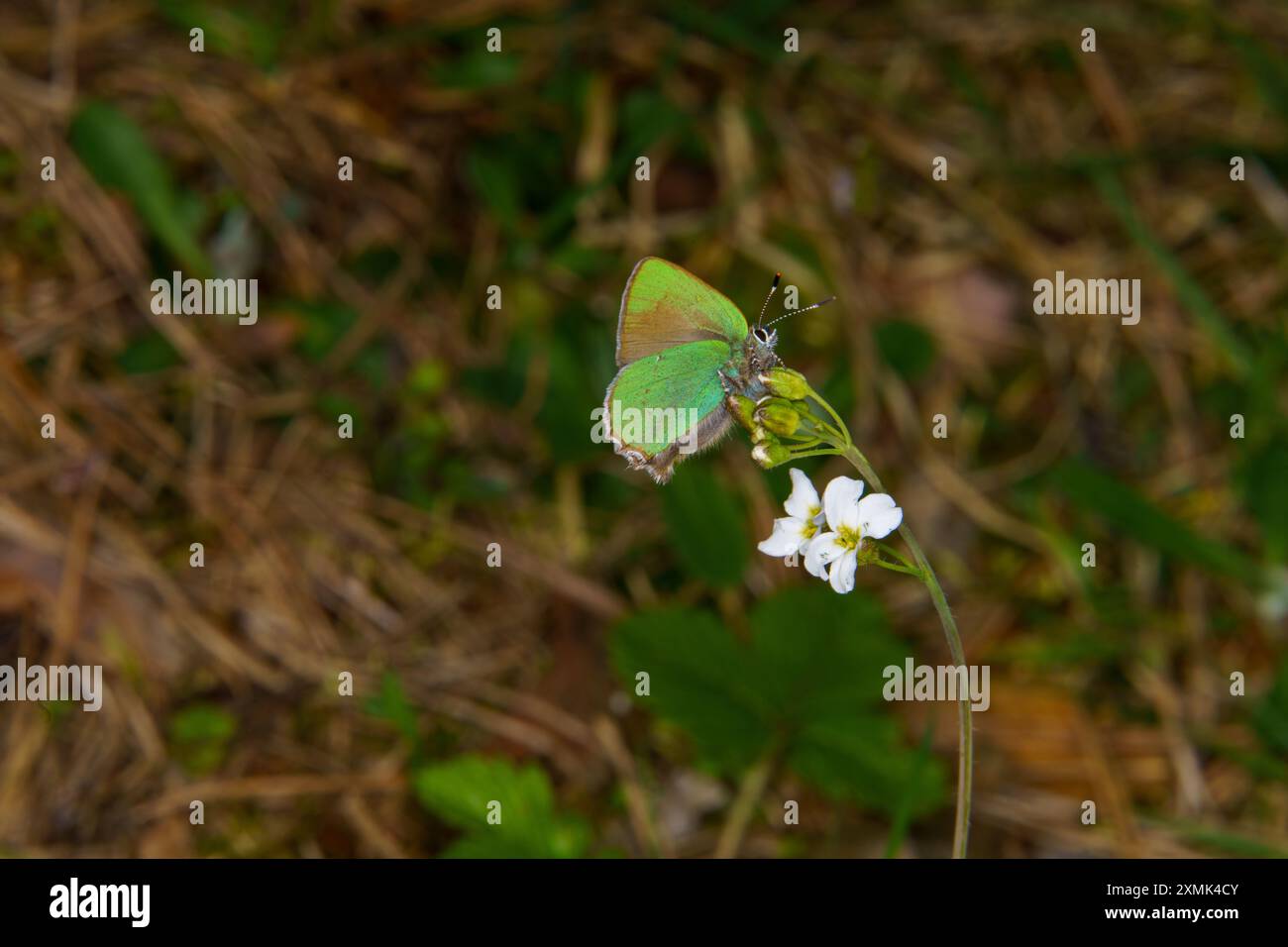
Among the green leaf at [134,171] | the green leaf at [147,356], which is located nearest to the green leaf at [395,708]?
the green leaf at [147,356]

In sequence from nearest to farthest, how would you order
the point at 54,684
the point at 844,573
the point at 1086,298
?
the point at 844,573, the point at 54,684, the point at 1086,298

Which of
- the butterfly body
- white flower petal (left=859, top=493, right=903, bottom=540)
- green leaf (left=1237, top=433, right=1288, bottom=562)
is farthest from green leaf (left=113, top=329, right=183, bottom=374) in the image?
green leaf (left=1237, top=433, right=1288, bottom=562)

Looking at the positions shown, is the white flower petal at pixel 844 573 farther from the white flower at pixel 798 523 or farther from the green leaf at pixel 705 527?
the green leaf at pixel 705 527

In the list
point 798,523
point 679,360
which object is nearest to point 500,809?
point 798,523

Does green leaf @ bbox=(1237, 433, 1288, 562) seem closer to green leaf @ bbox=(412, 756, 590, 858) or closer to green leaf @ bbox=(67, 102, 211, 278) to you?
green leaf @ bbox=(412, 756, 590, 858)

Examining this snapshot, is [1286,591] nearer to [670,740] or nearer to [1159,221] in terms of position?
[1159,221]

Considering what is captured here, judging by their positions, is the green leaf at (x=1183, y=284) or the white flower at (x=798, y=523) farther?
the green leaf at (x=1183, y=284)
